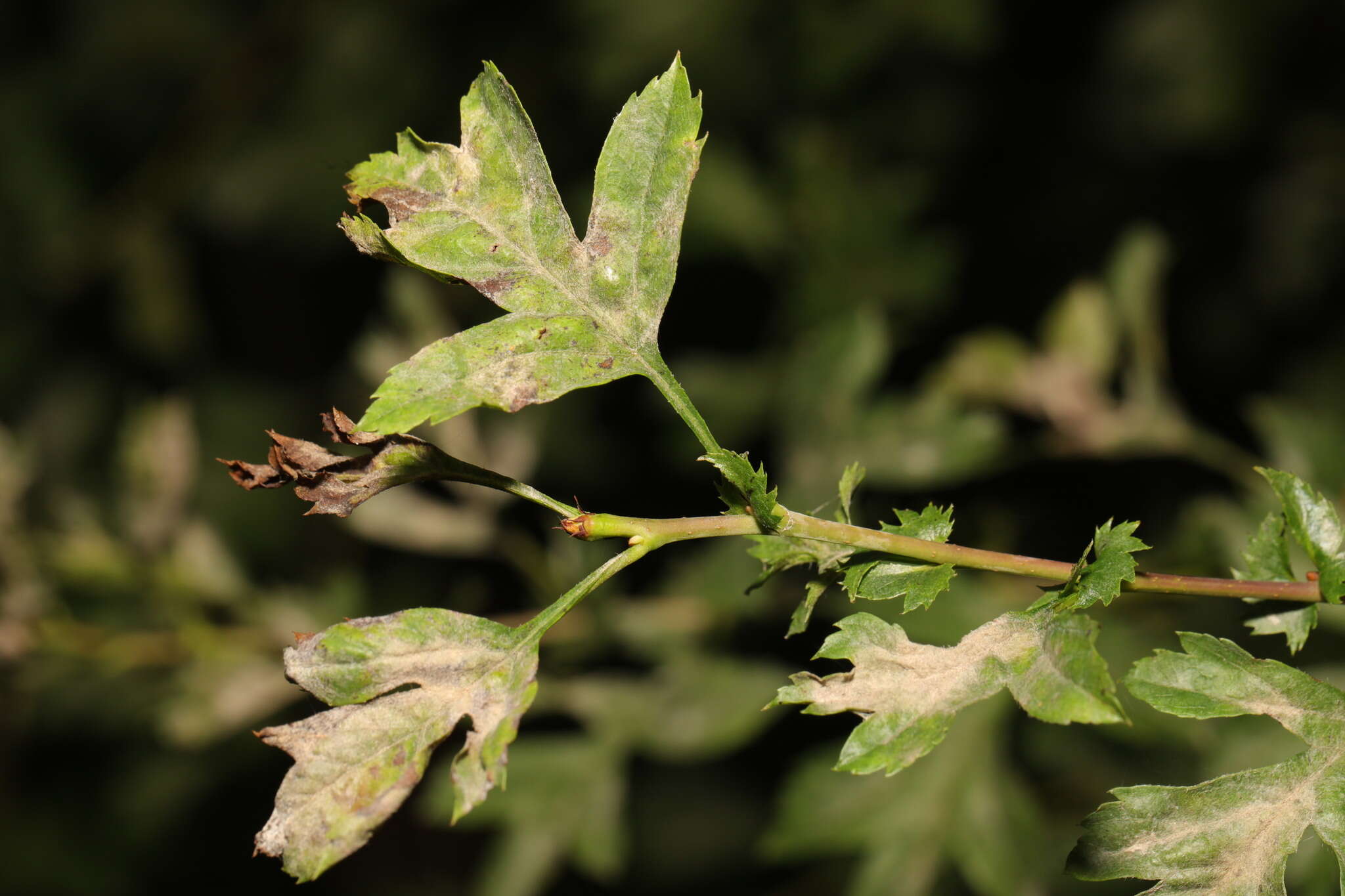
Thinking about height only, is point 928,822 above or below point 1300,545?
below

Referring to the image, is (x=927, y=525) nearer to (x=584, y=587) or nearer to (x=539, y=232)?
(x=584, y=587)

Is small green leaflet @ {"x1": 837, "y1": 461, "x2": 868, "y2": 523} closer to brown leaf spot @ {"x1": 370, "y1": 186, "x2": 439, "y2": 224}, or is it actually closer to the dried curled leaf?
the dried curled leaf

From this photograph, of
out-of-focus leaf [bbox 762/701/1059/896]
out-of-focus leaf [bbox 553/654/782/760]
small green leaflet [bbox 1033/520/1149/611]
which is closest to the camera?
small green leaflet [bbox 1033/520/1149/611]

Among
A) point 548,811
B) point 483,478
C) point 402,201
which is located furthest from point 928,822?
point 402,201

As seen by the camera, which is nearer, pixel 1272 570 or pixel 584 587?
pixel 584 587

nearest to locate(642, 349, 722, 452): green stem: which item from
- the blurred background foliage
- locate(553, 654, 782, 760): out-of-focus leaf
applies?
the blurred background foliage

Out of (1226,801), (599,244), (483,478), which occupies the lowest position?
(1226,801)

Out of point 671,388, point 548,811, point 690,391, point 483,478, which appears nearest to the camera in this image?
point 483,478

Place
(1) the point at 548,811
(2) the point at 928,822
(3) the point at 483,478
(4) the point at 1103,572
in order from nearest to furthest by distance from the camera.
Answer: (4) the point at 1103,572 → (3) the point at 483,478 → (2) the point at 928,822 → (1) the point at 548,811
